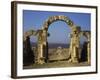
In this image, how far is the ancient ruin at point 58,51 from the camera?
2215 millimetres

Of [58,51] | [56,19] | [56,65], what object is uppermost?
[56,19]

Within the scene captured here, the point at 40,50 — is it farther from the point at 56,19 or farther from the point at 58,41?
the point at 56,19

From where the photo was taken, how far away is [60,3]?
2.31m

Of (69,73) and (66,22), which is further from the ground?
(66,22)

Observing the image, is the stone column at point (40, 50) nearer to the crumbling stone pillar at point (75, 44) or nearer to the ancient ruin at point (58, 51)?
the ancient ruin at point (58, 51)

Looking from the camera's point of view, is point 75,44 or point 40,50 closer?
point 40,50

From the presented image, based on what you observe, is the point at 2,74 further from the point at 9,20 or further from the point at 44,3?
the point at 44,3

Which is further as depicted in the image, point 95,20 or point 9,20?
point 95,20

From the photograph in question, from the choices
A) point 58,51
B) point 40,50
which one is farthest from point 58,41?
point 40,50

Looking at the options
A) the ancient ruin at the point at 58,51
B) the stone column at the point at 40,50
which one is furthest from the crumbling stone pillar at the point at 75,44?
the stone column at the point at 40,50

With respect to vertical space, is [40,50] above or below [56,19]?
below

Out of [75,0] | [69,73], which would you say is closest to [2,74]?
[69,73]

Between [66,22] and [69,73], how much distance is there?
47 cm

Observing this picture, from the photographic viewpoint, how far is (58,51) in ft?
7.57
